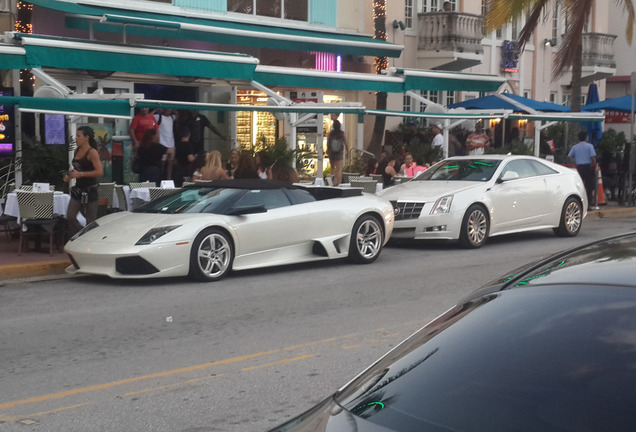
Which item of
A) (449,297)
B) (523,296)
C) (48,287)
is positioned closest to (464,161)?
(449,297)

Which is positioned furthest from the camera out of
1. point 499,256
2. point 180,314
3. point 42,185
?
point 499,256

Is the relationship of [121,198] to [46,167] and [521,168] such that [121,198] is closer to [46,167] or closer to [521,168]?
[46,167]

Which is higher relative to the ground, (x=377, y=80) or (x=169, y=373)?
(x=377, y=80)

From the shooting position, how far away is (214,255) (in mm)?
12352

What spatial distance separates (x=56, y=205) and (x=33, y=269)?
1.66 metres

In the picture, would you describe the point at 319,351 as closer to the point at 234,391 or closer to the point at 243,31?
the point at 234,391

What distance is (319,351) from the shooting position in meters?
8.29

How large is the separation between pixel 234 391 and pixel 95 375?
4.05 ft

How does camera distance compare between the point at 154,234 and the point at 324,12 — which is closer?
the point at 154,234

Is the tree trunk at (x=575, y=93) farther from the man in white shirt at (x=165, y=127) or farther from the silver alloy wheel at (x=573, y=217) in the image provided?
the man in white shirt at (x=165, y=127)

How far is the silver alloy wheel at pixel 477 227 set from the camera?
16.0m

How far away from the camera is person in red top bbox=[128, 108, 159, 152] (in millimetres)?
19656

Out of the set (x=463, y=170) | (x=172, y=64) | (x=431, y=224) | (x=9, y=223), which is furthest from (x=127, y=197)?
(x=463, y=170)

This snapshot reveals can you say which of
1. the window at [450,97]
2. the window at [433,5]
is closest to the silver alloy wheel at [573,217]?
the window at [433,5]
